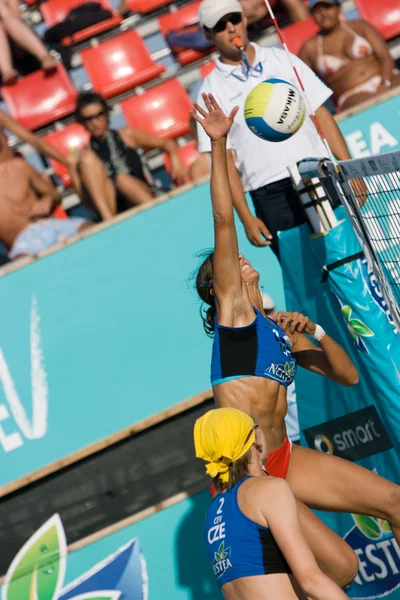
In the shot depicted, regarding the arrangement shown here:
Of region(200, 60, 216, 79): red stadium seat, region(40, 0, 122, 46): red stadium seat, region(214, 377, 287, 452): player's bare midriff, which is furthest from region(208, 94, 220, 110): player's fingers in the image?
region(40, 0, 122, 46): red stadium seat

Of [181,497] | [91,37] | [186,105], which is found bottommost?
[181,497]

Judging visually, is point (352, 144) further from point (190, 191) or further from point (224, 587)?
point (224, 587)

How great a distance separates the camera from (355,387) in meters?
4.57

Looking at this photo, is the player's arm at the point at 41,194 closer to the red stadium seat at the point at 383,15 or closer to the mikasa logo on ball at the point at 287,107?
the mikasa logo on ball at the point at 287,107

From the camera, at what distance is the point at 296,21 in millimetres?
8203

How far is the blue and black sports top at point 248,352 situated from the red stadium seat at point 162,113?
4615 mm

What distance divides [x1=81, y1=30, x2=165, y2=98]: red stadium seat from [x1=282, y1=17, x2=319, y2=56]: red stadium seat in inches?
51.1

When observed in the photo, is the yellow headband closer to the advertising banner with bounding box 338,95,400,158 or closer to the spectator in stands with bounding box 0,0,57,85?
the advertising banner with bounding box 338,95,400,158

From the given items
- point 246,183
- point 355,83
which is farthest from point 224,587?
point 355,83

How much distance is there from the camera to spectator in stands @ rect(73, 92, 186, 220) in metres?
6.59

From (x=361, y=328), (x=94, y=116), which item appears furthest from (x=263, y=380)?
(x=94, y=116)

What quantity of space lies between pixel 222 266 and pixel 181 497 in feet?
5.77

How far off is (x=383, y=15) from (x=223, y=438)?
20.1 feet

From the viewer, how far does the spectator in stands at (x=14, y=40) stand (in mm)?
8250
